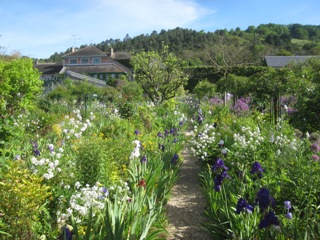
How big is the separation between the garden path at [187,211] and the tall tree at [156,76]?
1186 cm

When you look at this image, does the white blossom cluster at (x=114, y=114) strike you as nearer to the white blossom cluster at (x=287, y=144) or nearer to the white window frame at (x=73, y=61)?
the white blossom cluster at (x=287, y=144)

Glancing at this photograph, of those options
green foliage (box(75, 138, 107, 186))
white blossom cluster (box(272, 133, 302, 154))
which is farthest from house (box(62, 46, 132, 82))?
green foliage (box(75, 138, 107, 186))

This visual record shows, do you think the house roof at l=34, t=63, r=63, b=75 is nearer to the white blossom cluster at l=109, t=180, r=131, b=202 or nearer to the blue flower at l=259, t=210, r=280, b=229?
the white blossom cluster at l=109, t=180, r=131, b=202

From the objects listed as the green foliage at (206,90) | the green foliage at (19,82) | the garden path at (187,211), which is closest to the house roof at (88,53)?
the green foliage at (206,90)

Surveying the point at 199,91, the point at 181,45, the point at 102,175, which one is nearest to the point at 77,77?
the point at 199,91

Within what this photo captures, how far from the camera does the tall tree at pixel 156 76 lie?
59.6 ft

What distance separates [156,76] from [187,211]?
13702 mm

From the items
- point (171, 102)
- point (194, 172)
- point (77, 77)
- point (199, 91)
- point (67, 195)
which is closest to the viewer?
point (67, 195)

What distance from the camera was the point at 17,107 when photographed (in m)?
10.9

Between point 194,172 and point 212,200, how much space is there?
9.35 feet

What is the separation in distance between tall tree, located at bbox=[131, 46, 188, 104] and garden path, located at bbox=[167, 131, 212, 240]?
11862mm

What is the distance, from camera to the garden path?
4.08m

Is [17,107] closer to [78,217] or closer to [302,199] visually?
[78,217]

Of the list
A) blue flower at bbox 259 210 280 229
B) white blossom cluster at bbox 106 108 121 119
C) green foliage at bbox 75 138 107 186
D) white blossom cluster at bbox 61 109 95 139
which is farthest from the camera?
white blossom cluster at bbox 106 108 121 119
